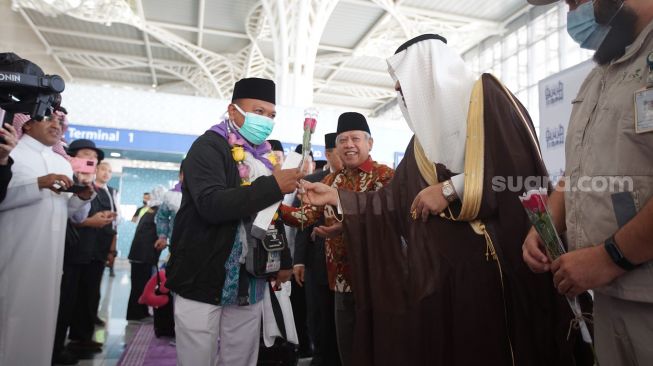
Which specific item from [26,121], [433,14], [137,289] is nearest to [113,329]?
[137,289]

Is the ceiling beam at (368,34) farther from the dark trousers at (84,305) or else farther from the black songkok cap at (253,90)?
the black songkok cap at (253,90)

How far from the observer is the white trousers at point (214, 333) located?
6.13 feet

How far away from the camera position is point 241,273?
1.98 m

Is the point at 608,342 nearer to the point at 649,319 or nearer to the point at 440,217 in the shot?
the point at 649,319

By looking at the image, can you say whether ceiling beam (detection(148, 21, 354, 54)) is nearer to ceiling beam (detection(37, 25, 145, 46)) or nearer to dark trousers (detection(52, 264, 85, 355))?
ceiling beam (detection(37, 25, 145, 46))

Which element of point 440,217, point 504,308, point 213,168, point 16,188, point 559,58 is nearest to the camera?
point 504,308

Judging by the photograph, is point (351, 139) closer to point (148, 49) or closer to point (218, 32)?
point (218, 32)

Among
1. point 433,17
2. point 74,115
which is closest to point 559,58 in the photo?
point 433,17

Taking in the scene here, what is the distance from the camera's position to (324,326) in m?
3.17

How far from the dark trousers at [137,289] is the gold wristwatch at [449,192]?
495 centimetres

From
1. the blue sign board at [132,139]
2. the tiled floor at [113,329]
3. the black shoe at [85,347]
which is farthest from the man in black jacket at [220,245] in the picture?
the blue sign board at [132,139]

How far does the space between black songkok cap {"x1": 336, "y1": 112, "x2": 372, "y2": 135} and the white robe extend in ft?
6.14

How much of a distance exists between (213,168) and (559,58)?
13275 millimetres

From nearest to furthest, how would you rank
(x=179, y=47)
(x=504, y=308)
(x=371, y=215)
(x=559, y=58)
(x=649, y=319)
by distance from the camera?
(x=649, y=319), (x=504, y=308), (x=371, y=215), (x=559, y=58), (x=179, y=47)
